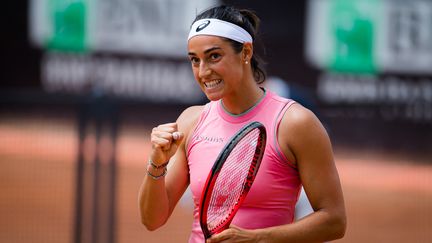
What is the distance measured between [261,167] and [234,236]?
29cm

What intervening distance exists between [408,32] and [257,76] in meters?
11.9

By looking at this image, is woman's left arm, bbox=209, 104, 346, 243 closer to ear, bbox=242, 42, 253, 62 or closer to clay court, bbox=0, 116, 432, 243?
ear, bbox=242, 42, 253, 62

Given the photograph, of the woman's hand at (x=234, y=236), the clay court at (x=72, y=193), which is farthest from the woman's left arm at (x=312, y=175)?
the clay court at (x=72, y=193)

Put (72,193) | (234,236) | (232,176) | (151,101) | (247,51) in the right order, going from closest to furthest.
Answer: (234,236) < (232,176) < (247,51) < (72,193) < (151,101)

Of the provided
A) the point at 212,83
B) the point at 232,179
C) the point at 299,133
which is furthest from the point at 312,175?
the point at 212,83

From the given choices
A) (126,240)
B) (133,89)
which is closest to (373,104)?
(126,240)

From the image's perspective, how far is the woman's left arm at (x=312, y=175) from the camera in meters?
2.94

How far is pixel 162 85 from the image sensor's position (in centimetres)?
1429

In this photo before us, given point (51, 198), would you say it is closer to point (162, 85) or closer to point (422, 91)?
point (162, 85)

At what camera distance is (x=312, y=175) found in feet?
9.70

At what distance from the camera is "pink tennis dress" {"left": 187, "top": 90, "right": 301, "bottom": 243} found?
297cm

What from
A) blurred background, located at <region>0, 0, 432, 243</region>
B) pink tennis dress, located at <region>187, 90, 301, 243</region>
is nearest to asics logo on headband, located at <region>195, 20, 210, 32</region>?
pink tennis dress, located at <region>187, 90, 301, 243</region>

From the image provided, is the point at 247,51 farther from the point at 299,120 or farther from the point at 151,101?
the point at 151,101

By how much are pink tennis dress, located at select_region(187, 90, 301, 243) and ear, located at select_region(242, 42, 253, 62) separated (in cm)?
14
